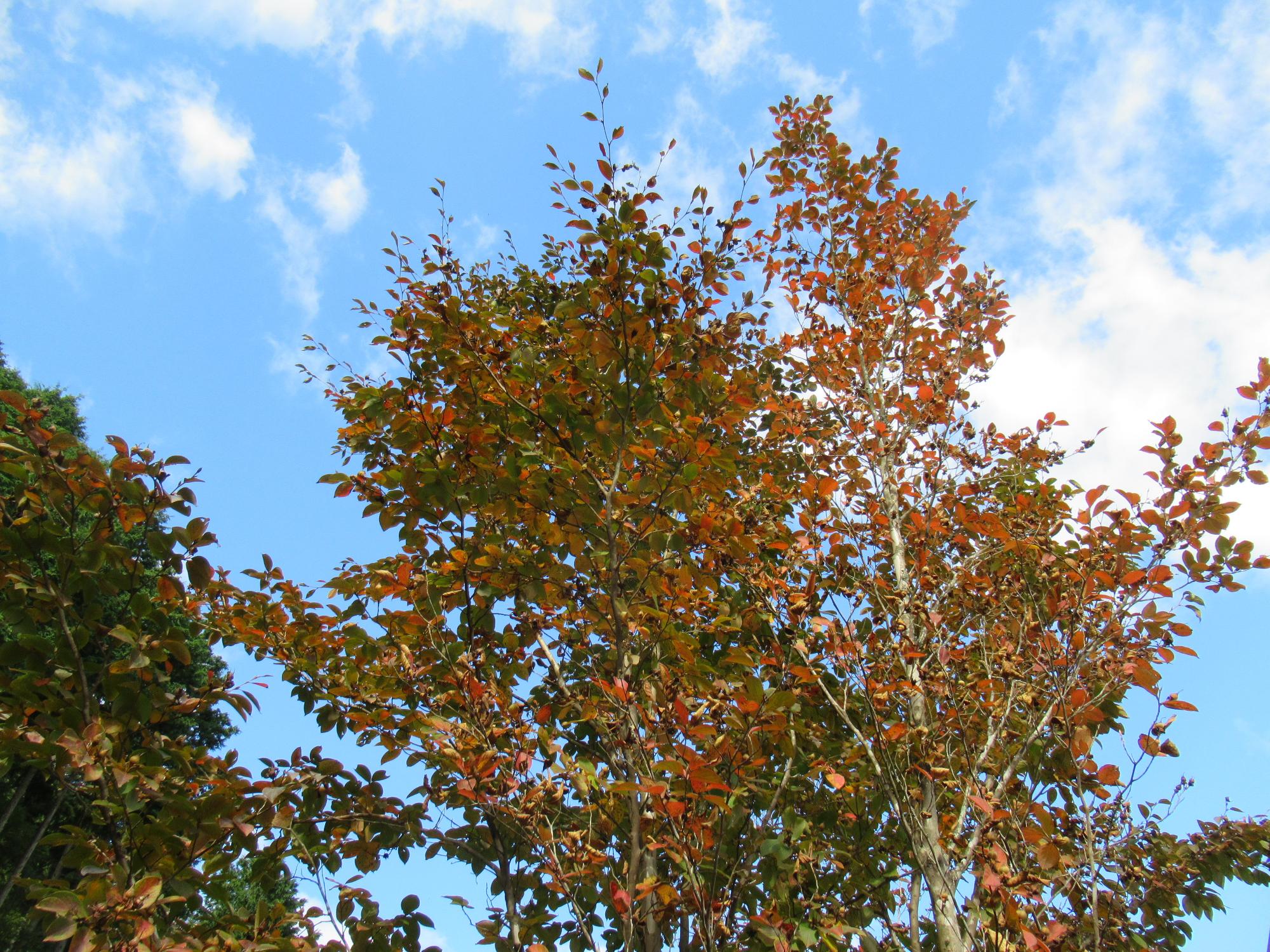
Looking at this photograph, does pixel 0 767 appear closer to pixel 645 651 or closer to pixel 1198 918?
pixel 645 651

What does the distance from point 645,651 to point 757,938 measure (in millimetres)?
1113

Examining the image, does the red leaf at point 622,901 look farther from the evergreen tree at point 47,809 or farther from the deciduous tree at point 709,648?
the evergreen tree at point 47,809

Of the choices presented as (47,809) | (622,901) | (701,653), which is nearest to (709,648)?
(701,653)

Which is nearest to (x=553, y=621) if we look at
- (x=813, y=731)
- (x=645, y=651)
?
(x=645, y=651)

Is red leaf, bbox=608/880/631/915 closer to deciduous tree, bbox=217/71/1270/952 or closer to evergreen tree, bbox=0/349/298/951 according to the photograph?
deciduous tree, bbox=217/71/1270/952

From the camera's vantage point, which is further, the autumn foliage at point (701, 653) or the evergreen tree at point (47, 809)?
the evergreen tree at point (47, 809)

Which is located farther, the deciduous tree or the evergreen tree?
the evergreen tree

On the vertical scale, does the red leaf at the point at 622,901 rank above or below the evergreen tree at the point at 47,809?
below

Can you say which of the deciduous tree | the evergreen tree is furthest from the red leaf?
the evergreen tree

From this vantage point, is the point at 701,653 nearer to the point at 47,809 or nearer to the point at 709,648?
the point at 709,648

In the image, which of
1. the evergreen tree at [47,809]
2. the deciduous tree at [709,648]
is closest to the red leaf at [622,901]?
the deciduous tree at [709,648]

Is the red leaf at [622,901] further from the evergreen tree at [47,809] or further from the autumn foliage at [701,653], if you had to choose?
the evergreen tree at [47,809]

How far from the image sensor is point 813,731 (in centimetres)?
315

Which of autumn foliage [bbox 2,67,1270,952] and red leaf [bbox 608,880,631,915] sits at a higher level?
autumn foliage [bbox 2,67,1270,952]
